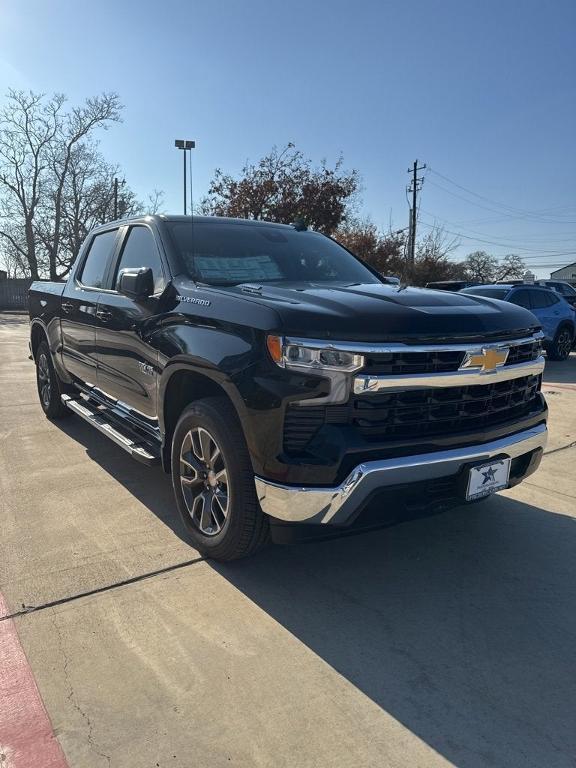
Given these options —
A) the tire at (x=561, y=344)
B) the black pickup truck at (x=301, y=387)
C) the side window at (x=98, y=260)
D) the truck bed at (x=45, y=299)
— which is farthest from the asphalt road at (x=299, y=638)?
the tire at (x=561, y=344)

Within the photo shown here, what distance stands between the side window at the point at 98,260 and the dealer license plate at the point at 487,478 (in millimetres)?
3280

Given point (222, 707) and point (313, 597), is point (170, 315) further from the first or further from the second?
point (222, 707)

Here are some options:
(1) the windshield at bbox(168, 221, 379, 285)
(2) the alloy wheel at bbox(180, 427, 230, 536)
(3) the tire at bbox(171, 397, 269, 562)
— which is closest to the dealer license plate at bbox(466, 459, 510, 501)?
(3) the tire at bbox(171, 397, 269, 562)

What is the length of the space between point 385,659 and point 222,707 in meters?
0.71

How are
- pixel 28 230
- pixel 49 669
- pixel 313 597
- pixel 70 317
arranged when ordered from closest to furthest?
pixel 49 669
pixel 313 597
pixel 70 317
pixel 28 230

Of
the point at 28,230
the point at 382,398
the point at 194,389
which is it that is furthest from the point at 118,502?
the point at 28,230

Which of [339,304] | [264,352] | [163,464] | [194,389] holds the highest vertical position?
[339,304]

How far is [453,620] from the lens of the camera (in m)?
2.71

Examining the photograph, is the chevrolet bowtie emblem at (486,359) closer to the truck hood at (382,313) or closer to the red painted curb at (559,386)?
the truck hood at (382,313)

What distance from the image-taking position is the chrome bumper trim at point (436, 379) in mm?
2504

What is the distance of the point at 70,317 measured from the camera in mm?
5172

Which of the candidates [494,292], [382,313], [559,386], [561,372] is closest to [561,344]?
[561,372]

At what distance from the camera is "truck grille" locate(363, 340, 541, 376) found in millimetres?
2529

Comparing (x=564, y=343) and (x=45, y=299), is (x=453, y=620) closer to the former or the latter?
(x=45, y=299)
